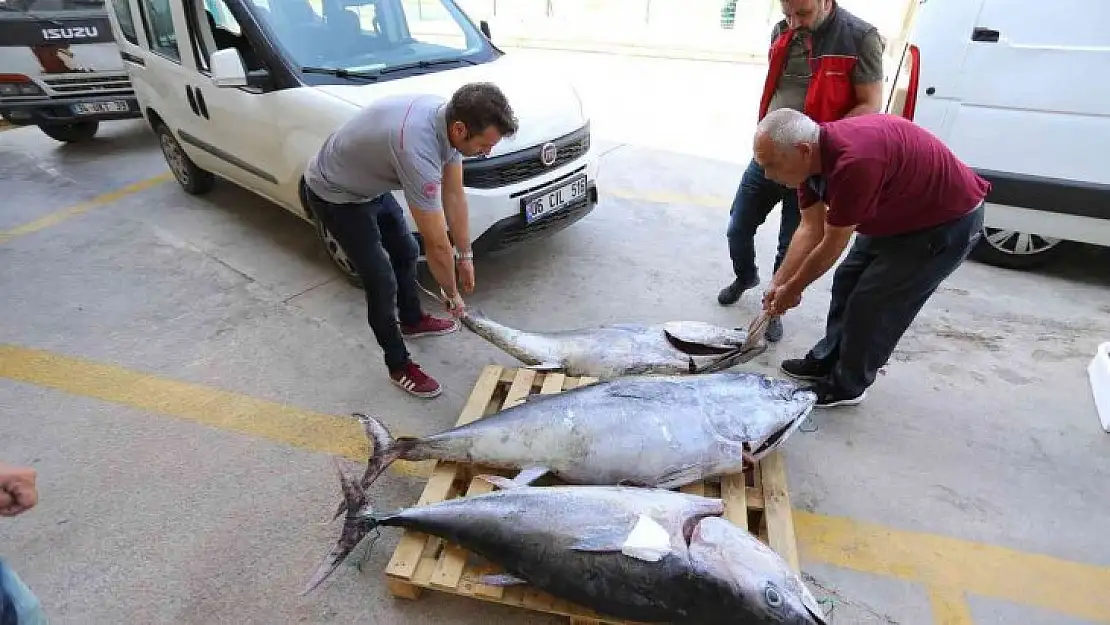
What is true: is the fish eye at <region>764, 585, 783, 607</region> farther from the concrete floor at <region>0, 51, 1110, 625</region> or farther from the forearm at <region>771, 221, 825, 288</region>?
the forearm at <region>771, 221, 825, 288</region>

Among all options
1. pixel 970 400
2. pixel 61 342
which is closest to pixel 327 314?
pixel 61 342

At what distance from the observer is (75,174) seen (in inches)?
Answer: 250

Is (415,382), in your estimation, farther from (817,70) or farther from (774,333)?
(817,70)

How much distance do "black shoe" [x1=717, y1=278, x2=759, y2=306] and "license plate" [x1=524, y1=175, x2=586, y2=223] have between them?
119 cm

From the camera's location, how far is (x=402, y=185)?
2.63 m

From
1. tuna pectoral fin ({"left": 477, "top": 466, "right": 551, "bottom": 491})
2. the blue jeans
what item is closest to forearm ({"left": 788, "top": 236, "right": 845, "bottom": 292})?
tuna pectoral fin ({"left": 477, "top": 466, "right": 551, "bottom": 491})

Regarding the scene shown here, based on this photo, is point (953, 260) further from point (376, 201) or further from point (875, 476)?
point (376, 201)

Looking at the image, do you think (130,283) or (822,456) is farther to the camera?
(130,283)

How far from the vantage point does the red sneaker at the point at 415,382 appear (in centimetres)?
335

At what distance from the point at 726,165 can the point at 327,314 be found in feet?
14.3

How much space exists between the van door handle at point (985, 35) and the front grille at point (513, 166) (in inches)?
104

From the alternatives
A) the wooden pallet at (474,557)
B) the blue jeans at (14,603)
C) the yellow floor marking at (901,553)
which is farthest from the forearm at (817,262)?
the blue jeans at (14,603)

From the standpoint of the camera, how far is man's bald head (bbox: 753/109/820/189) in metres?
2.36

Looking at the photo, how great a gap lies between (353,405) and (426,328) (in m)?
0.75
